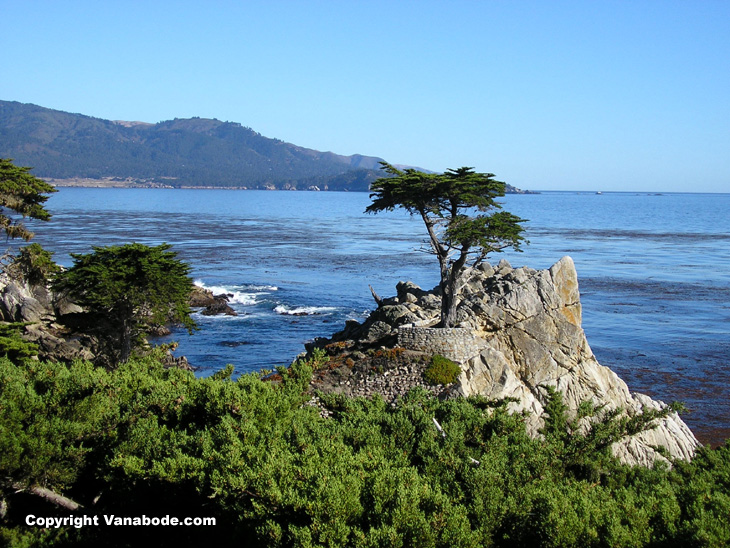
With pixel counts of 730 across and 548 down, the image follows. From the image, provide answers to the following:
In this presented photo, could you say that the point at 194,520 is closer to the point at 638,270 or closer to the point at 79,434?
the point at 79,434

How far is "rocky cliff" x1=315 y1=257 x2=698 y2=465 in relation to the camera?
23.2 meters

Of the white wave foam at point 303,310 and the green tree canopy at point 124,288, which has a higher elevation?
the green tree canopy at point 124,288

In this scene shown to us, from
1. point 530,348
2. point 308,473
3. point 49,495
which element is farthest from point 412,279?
point 308,473

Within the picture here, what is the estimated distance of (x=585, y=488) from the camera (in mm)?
12781

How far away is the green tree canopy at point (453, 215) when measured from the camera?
87.2 ft

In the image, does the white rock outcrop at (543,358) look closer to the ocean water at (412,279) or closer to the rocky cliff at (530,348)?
the rocky cliff at (530,348)

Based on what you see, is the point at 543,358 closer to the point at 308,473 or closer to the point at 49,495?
the point at 308,473

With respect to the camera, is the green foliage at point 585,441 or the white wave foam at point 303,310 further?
the white wave foam at point 303,310

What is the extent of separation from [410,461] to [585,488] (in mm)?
3257

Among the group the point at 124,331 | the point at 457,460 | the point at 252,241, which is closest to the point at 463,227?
the point at 124,331

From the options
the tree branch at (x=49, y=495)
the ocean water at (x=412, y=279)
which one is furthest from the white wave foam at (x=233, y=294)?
the tree branch at (x=49, y=495)

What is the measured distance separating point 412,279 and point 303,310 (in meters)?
13.3

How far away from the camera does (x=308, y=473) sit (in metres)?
11.0

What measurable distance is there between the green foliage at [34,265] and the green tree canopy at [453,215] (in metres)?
19.3
